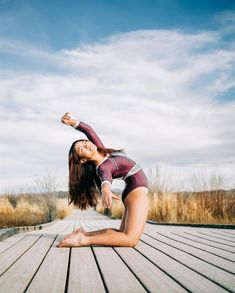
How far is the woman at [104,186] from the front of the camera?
3.09 m

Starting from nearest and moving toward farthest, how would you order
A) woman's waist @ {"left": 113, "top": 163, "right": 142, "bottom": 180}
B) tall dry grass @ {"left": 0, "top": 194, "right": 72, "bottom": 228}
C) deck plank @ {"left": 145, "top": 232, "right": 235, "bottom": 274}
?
deck plank @ {"left": 145, "top": 232, "right": 235, "bottom": 274}, woman's waist @ {"left": 113, "top": 163, "right": 142, "bottom": 180}, tall dry grass @ {"left": 0, "top": 194, "right": 72, "bottom": 228}

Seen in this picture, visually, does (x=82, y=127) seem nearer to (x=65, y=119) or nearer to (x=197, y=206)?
(x=65, y=119)

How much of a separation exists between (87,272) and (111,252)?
2.51ft

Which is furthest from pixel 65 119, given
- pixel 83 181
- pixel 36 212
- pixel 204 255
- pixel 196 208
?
pixel 36 212

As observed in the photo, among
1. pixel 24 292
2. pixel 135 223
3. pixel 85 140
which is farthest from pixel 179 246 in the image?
pixel 24 292

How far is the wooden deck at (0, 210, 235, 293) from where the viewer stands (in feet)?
5.95

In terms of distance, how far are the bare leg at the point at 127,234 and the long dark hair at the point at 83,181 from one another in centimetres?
47

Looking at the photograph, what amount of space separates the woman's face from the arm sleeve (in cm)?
27

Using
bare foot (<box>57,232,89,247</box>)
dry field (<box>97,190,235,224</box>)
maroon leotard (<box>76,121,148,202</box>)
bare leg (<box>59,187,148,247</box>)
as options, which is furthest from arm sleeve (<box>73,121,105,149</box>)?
dry field (<box>97,190,235,224</box>)

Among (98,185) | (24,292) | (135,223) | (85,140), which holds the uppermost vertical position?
(85,140)

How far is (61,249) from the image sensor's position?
3.11 metres

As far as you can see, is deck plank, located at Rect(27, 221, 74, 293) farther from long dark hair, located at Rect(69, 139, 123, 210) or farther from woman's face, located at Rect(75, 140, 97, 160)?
woman's face, located at Rect(75, 140, 97, 160)

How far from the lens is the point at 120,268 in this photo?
2.26 m

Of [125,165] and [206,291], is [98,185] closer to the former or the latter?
[125,165]
